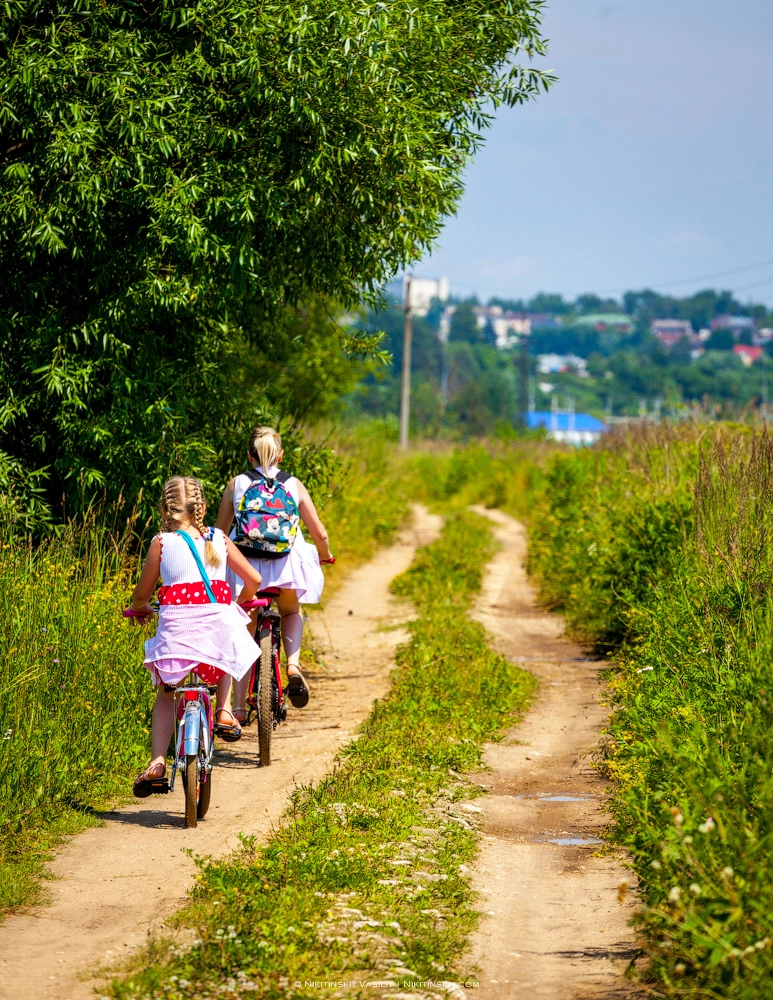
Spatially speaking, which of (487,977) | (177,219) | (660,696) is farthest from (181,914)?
(177,219)

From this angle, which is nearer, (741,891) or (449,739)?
(741,891)

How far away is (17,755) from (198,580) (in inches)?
50.1

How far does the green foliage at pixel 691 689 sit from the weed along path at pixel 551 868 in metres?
0.21

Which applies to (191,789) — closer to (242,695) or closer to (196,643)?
(196,643)

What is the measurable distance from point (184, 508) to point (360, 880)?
227cm

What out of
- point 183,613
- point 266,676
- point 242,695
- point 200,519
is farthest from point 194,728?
point 242,695

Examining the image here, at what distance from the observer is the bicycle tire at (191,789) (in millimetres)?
6219

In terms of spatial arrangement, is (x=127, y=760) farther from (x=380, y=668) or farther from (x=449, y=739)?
(x=380, y=668)

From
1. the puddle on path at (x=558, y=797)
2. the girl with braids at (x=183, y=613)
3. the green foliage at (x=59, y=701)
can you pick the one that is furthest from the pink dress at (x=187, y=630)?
the puddle on path at (x=558, y=797)

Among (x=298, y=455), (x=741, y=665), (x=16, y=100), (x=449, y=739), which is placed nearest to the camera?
(x=741, y=665)

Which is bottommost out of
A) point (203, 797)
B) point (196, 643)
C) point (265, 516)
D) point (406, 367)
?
point (203, 797)

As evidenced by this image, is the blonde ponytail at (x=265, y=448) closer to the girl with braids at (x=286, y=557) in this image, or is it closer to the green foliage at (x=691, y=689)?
the girl with braids at (x=286, y=557)

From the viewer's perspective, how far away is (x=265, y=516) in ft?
25.7

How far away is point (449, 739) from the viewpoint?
8.16 meters
